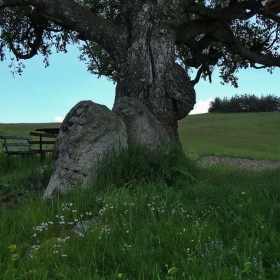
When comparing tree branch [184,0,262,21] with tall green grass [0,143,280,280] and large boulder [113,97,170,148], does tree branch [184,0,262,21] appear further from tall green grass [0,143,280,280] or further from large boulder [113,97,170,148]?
tall green grass [0,143,280,280]

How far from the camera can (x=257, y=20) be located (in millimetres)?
16828

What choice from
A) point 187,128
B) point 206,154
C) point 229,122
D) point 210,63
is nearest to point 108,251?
point 210,63

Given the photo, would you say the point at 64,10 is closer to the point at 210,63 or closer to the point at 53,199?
the point at 53,199

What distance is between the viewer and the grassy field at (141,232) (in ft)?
13.2

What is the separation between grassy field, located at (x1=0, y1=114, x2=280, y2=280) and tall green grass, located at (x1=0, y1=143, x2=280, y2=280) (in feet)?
0.04

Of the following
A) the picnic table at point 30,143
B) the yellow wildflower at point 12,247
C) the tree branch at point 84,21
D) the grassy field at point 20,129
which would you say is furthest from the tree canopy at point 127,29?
the grassy field at point 20,129

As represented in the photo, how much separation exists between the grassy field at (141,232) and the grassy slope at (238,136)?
17.9 metres

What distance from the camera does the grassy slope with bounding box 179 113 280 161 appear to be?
29.4m

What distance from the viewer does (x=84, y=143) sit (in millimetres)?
7004

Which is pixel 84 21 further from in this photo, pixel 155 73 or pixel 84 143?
pixel 84 143

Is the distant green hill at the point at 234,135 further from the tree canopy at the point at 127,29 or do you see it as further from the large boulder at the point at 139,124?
the large boulder at the point at 139,124

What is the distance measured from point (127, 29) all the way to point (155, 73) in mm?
1635

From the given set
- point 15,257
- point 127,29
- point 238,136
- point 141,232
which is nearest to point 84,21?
point 127,29

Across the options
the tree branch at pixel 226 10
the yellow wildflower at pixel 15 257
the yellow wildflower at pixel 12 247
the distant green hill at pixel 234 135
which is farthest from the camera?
the distant green hill at pixel 234 135
